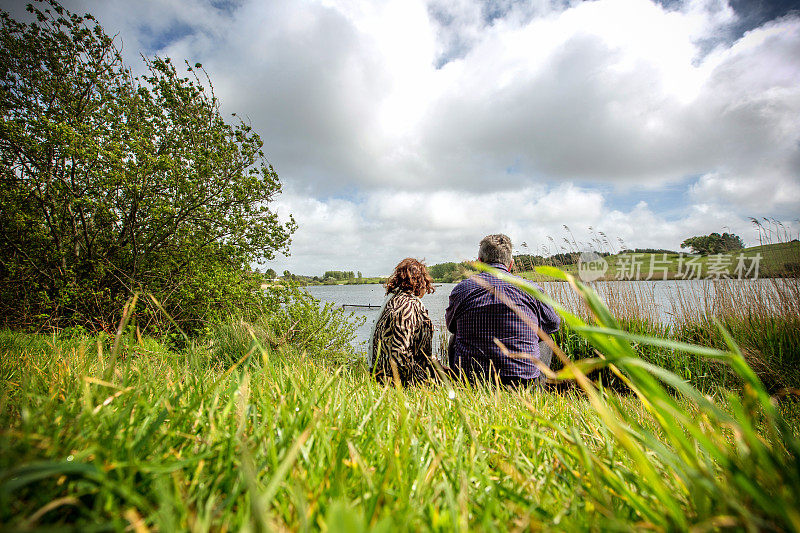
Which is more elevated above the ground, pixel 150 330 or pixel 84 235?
pixel 84 235

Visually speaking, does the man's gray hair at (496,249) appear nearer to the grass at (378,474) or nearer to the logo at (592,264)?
the grass at (378,474)

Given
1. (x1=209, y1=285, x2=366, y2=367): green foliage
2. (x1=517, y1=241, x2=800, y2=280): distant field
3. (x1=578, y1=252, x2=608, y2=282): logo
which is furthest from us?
(x1=578, y1=252, x2=608, y2=282): logo

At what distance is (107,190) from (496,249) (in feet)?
21.9

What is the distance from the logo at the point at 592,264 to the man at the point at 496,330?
4.11 metres

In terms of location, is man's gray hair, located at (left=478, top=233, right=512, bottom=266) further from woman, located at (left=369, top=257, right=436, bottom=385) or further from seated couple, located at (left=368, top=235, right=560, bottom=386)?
woman, located at (left=369, top=257, right=436, bottom=385)

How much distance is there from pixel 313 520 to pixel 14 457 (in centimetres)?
47

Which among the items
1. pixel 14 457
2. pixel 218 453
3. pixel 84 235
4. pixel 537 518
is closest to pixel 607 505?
pixel 537 518

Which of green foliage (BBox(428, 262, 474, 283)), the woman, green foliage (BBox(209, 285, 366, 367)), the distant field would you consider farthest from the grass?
green foliage (BBox(209, 285, 366, 367))

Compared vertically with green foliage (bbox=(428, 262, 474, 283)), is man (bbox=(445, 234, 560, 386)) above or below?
below

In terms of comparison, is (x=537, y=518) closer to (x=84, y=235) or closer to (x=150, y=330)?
(x=150, y=330)

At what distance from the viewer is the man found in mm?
3461

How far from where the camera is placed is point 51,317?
18.2ft

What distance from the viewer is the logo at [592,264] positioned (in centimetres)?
723

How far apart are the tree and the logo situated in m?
6.87
